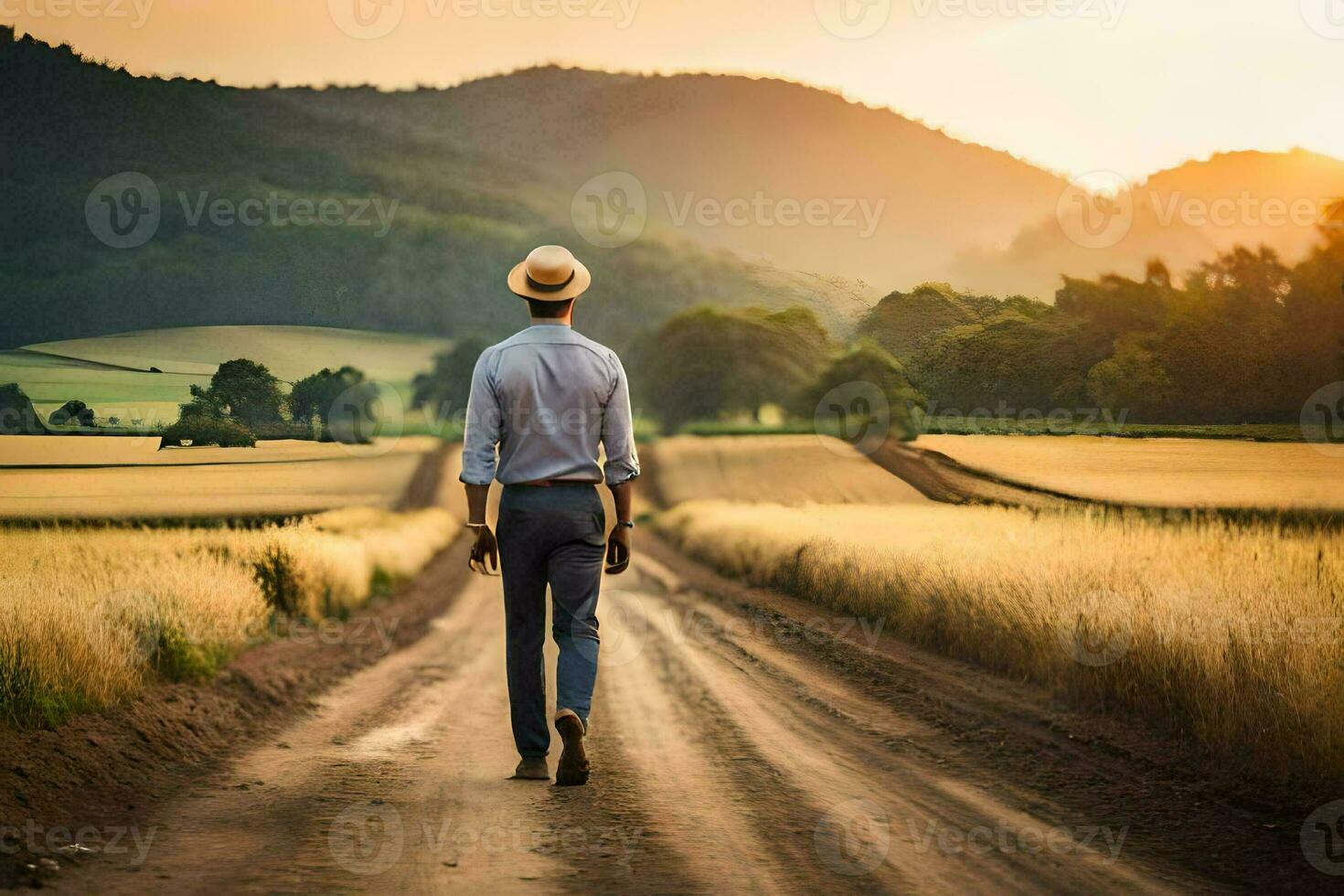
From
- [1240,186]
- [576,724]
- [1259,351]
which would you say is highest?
[1240,186]

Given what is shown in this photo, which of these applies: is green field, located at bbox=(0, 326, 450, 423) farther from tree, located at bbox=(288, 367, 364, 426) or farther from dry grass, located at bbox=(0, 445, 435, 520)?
dry grass, located at bbox=(0, 445, 435, 520)

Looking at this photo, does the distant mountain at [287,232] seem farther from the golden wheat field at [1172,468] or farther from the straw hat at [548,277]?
the straw hat at [548,277]

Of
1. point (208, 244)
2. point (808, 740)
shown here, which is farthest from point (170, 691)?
point (208, 244)

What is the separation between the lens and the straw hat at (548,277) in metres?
6.79

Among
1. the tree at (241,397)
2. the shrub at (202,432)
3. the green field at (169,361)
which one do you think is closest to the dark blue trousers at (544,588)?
the green field at (169,361)

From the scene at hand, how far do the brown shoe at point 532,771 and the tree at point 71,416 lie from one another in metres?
27.6

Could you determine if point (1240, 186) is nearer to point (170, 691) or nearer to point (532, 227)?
point (170, 691)

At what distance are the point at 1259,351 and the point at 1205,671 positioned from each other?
21.2 m

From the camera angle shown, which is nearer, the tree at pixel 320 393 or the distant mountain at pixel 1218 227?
the distant mountain at pixel 1218 227

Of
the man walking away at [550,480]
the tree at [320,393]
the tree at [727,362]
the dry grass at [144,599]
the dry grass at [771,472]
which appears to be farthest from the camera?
the tree at [727,362]

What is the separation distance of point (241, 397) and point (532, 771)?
94.1 feet

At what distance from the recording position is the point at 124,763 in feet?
23.4

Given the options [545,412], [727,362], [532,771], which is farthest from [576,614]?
[727,362]

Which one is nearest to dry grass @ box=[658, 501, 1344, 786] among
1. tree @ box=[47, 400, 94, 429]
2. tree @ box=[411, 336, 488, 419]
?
tree @ box=[47, 400, 94, 429]
